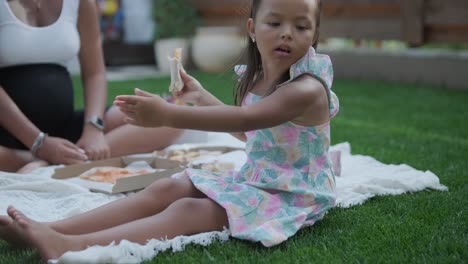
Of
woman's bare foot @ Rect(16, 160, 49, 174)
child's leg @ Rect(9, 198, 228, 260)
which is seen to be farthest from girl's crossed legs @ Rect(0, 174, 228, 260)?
woman's bare foot @ Rect(16, 160, 49, 174)

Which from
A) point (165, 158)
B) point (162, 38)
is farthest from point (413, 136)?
point (162, 38)

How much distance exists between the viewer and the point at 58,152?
2.76 m

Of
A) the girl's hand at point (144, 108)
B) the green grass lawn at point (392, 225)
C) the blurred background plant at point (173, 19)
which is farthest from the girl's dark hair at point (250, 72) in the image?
the blurred background plant at point (173, 19)

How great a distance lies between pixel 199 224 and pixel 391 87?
439cm

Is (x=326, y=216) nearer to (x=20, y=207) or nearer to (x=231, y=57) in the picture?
(x=20, y=207)

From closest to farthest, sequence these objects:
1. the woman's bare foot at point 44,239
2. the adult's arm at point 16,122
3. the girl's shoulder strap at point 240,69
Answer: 1. the woman's bare foot at point 44,239
2. the girl's shoulder strap at point 240,69
3. the adult's arm at point 16,122

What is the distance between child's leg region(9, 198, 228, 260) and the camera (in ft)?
5.42

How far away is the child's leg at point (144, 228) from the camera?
5.42 ft

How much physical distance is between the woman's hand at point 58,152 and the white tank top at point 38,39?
1.16ft

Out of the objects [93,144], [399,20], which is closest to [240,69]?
[93,144]

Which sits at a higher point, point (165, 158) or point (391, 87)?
point (165, 158)

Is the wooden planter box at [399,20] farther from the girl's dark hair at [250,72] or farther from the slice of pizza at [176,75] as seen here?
the slice of pizza at [176,75]

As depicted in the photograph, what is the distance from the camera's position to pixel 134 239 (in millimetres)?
1727

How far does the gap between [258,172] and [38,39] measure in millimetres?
1326
